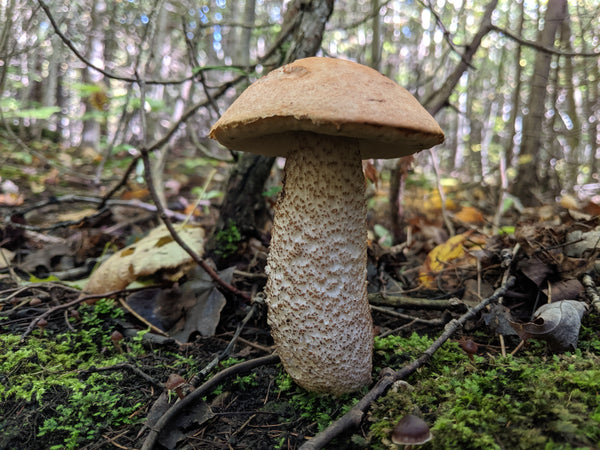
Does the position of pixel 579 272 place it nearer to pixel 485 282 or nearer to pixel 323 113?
pixel 485 282

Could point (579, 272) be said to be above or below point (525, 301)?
above

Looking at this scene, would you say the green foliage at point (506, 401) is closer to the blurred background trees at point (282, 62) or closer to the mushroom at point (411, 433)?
the mushroom at point (411, 433)

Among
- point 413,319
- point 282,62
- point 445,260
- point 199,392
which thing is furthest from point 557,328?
point 282,62

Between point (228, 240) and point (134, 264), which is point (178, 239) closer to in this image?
point (134, 264)

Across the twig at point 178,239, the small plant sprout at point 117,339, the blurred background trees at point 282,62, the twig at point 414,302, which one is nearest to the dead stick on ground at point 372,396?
the twig at point 414,302

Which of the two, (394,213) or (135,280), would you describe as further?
(394,213)

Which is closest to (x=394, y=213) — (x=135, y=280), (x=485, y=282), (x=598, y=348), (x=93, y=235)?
(x=485, y=282)

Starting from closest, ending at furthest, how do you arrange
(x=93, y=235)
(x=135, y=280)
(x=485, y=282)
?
1. (x=485, y=282)
2. (x=135, y=280)
3. (x=93, y=235)

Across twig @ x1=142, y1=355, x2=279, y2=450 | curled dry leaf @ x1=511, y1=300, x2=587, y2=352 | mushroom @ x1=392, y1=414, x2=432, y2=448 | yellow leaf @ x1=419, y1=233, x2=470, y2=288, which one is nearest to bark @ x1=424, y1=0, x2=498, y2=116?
yellow leaf @ x1=419, y1=233, x2=470, y2=288
